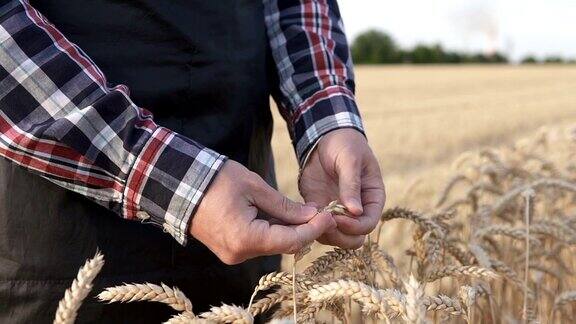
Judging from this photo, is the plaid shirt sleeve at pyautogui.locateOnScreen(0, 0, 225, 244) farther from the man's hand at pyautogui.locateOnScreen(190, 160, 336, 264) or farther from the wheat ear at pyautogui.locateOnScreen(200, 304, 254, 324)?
the wheat ear at pyautogui.locateOnScreen(200, 304, 254, 324)

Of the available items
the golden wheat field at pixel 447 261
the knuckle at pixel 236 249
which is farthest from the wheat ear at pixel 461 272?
the knuckle at pixel 236 249

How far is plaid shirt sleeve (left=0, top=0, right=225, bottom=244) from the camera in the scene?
1.25 m

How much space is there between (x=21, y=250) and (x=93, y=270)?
1.75ft

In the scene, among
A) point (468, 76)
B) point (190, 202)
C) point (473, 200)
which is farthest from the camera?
point (468, 76)

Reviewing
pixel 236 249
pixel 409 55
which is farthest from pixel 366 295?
pixel 409 55

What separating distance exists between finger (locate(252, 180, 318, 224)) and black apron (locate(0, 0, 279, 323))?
0.37 meters

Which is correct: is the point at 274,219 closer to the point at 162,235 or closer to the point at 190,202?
the point at 190,202

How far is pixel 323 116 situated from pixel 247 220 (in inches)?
18.3

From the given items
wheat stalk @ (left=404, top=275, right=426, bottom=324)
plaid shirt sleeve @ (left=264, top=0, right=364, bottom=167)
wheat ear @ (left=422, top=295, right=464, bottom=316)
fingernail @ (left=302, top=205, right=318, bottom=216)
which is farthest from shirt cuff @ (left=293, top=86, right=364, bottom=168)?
wheat stalk @ (left=404, top=275, right=426, bottom=324)

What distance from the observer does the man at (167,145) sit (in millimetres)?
1249

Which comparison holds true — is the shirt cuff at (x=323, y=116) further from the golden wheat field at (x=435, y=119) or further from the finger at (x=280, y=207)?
the golden wheat field at (x=435, y=119)

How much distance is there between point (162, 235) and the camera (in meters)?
1.55

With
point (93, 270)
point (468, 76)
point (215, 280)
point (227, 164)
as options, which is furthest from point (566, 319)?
point (468, 76)

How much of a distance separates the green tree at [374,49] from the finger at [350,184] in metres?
49.9
